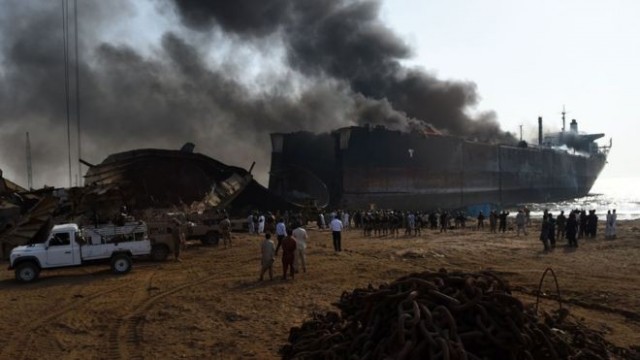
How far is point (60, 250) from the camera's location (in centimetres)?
1411

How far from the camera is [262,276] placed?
12.8m

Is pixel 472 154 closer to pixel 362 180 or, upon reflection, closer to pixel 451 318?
pixel 362 180

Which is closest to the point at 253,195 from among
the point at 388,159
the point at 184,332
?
the point at 388,159

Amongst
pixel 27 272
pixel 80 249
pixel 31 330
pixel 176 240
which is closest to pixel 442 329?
pixel 31 330

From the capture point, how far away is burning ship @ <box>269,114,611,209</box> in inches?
1738

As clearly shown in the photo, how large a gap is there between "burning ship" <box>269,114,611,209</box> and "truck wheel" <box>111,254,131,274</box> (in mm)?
23889

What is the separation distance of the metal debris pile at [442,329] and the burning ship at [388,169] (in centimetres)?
3194

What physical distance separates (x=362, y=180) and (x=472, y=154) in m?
16.9

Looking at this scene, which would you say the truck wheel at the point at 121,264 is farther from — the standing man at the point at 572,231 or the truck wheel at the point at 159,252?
the standing man at the point at 572,231

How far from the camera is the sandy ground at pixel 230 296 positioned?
8.02 m

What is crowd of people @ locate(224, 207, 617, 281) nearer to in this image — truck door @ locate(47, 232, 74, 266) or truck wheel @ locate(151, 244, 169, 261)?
truck wheel @ locate(151, 244, 169, 261)

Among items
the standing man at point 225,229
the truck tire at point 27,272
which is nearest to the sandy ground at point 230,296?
the truck tire at point 27,272

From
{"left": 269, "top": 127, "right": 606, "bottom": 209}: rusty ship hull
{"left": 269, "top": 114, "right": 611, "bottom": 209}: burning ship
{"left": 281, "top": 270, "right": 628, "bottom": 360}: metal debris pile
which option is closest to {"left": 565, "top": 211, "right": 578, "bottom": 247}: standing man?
{"left": 281, "top": 270, "right": 628, "bottom": 360}: metal debris pile

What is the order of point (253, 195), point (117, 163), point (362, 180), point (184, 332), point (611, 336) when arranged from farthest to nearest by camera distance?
1. point (362, 180)
2. point (253, 195)
3. point (117, 163)
4. point (184, 332)
5. point (611, 336)
